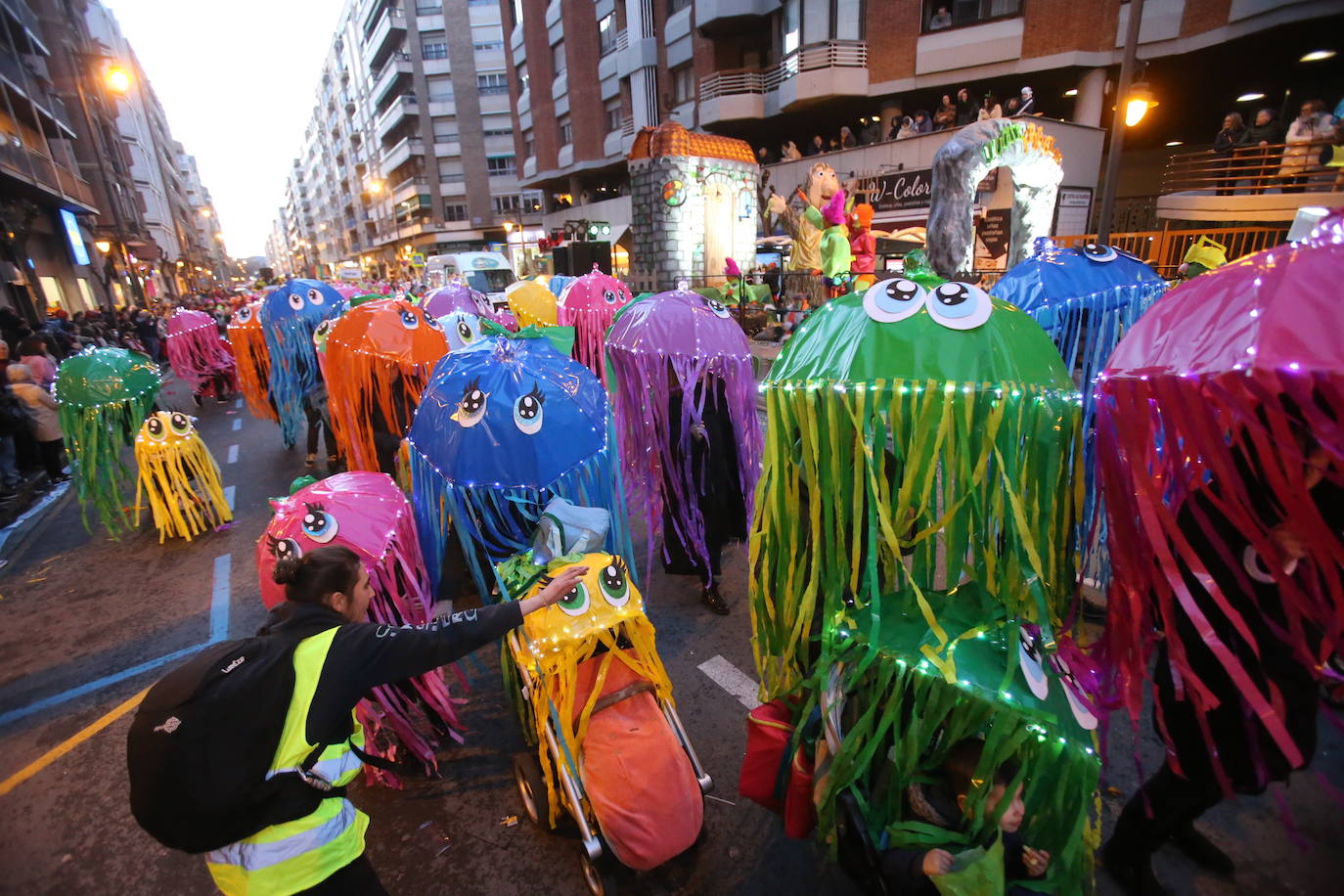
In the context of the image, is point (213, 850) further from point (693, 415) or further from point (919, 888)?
point (693, 415)

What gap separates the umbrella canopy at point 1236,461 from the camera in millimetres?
1039

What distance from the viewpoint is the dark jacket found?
152 centimetres

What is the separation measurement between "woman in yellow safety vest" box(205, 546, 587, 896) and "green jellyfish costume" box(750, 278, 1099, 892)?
3.40 ft

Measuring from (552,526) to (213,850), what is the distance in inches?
49.4

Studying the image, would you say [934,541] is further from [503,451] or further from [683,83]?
[683,83]

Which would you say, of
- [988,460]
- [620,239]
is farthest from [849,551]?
[620,239]

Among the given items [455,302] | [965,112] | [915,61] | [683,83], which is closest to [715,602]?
[455,302]

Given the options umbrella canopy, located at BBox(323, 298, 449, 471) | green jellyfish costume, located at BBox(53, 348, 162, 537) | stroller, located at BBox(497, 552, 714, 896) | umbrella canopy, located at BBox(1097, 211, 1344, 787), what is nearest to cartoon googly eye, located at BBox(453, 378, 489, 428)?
stroller, located at BBox(497, 552, 714, 896)

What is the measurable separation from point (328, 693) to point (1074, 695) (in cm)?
189

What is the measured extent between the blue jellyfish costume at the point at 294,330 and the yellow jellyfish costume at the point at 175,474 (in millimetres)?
1157

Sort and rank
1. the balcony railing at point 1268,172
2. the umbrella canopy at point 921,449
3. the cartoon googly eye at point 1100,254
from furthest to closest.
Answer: the balcony railing at point 1268,172 < the cartoon googly eye at point 1100,254 < the umbrella canopy at point 921,449

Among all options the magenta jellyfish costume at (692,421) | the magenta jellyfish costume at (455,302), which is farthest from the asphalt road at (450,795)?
the magenta jellyfish costume at (455,302)

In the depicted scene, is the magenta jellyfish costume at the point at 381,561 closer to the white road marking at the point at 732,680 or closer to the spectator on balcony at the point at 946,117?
the white road marking at the point at 732,680

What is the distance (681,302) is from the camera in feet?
12.9
